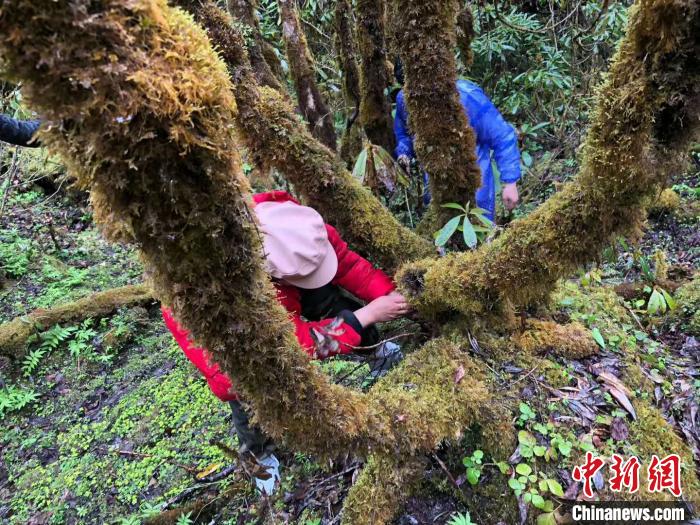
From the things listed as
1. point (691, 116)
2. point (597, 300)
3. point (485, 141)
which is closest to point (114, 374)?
point (485, 141)

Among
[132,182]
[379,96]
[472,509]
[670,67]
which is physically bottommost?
[472,509]

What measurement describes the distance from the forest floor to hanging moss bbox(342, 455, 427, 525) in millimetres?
148

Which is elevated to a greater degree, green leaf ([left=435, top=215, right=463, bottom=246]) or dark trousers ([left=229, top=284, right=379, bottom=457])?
green leaf ([left=435, top=215, right=463, bottom=246])

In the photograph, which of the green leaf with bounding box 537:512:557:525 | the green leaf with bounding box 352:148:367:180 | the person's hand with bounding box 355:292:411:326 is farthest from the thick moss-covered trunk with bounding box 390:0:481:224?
the green leaf with bounding box 537:512:557:525

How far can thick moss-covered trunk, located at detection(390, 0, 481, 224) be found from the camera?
2.15 meters

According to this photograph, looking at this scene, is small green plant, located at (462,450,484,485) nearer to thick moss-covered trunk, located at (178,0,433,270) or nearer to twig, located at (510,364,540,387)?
twig, located at (510,364,540,387)

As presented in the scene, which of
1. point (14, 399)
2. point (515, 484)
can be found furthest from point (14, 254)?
point (515, 484)

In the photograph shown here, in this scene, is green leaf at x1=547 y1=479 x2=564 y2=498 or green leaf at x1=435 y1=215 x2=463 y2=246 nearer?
green leaf at x1=547 y1=479 x2=564 y2=498

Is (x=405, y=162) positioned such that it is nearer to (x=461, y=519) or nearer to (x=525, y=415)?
(x=525, y=415)

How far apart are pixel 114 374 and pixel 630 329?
5.43 metres

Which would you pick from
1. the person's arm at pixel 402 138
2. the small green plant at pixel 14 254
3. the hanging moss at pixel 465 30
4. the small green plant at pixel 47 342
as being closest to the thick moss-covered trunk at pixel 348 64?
the person's arm at pixel 402 138

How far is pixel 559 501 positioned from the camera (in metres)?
2.05

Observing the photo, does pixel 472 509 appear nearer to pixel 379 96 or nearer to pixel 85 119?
pixel 85 119

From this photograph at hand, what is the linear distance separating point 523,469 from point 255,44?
330 cm
